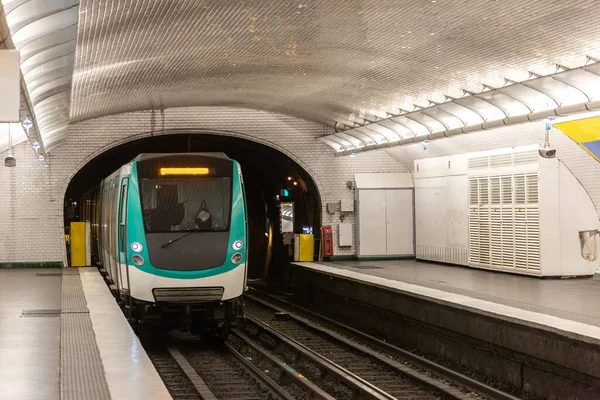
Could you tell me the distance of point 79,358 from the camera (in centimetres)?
881

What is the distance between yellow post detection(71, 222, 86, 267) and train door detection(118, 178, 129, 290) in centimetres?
925

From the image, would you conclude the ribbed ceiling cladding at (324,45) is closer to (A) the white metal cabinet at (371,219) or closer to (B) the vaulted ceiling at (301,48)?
(B) the vaulted ceiling at (301,48)

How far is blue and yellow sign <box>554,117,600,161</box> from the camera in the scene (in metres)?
13.2

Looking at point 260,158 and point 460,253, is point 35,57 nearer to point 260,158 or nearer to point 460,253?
point 460,253

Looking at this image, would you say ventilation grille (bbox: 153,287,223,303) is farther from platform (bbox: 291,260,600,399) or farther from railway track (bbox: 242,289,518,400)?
platform (bbox: 291,260,600,399)

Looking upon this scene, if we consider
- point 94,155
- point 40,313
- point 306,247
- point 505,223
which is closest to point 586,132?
point 505,223

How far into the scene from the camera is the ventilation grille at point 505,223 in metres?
16.2

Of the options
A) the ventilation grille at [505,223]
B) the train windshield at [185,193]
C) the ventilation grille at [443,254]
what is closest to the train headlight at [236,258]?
the train windshield at [185,193]

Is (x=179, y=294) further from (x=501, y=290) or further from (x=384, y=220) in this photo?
(x=384, y=220)

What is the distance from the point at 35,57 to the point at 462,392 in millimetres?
6602

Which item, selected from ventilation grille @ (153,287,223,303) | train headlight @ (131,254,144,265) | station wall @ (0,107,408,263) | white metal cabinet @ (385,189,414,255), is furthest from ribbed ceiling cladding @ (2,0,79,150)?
white metal cabinet @ (385,189,414,255)

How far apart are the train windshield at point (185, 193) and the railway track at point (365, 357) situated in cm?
273

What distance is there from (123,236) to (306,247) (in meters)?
10.3

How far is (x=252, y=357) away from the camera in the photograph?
1406 cm
